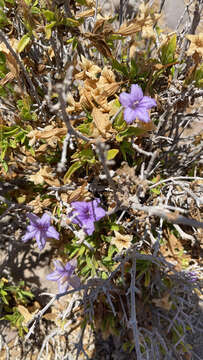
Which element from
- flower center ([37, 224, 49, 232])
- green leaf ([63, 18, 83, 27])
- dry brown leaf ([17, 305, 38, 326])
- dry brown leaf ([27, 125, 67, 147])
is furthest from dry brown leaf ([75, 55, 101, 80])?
dry brown leaf ([17, 305, 38, 326])

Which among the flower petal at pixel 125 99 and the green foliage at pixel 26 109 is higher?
the green foliage at pixel 26 109

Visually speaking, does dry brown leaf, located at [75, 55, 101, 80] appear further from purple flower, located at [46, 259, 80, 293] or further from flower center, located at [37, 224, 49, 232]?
purple flower, located at [46, 259, 80, 293]

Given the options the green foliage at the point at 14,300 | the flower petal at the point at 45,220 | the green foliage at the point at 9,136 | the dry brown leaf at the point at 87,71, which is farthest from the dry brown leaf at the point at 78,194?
the green foliage at the point at 14,300

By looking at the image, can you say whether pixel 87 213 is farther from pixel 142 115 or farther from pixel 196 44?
pixel 196 44

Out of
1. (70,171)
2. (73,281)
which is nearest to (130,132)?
(70,171)

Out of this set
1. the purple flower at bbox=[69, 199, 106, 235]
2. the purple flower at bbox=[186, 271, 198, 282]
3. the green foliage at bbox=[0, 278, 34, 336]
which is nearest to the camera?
the purple flower at bbox=[69, 199, 106, 235]

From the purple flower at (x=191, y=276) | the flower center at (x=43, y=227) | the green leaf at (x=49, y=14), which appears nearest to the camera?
the green leaf at (x=49, y=14)

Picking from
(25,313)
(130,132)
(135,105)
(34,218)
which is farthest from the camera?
(25,313)

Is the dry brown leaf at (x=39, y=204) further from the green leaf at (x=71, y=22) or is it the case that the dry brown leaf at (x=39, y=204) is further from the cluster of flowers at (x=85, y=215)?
the green leaf at (x=71, y=22)
